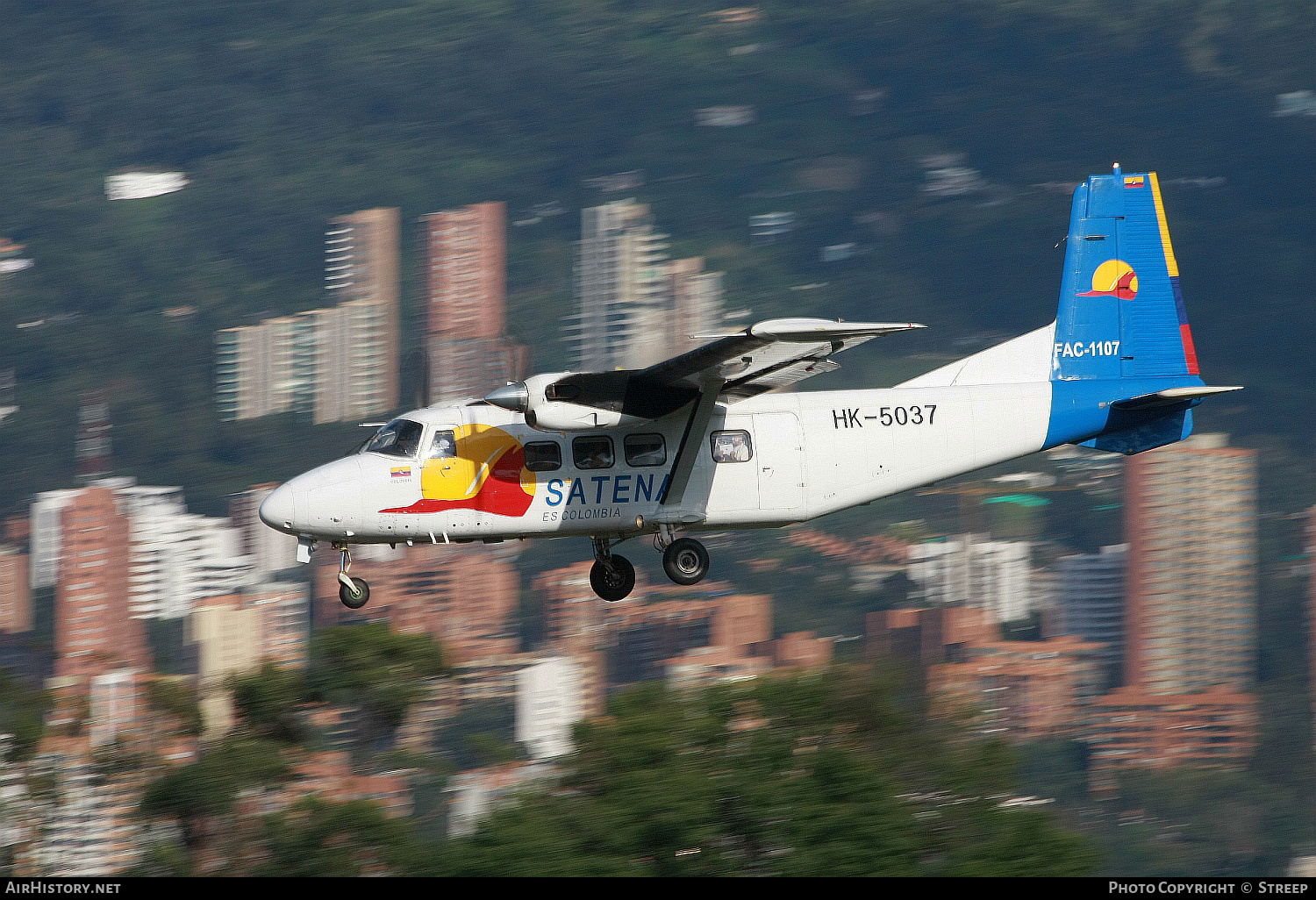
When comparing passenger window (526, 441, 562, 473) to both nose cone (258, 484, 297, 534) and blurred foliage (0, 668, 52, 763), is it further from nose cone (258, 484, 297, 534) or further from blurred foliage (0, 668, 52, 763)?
blurred foliage (0, 668, 52, 763)

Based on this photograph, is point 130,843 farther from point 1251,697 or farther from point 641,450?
point 1251,697

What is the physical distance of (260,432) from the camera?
165m

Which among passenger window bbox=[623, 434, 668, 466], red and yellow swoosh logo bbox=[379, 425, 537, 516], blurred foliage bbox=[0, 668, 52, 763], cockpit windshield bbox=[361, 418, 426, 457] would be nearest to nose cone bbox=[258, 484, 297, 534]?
cockpit windshield bbox=[361, 418, 426, 457]

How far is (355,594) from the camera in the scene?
20891mm

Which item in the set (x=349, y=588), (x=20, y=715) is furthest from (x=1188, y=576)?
(x=349, y=588)

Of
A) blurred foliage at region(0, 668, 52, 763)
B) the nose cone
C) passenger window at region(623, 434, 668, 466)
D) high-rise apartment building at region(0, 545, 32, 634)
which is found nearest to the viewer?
the nose cone

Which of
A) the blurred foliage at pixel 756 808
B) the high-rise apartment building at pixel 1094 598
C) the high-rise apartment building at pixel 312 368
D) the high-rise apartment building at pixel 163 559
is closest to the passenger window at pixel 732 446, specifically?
the blurred foliage at pixel 756 808

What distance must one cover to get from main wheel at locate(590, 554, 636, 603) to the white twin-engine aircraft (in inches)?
1.2

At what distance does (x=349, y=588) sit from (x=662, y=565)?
181 inches

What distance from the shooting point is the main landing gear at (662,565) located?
21.1 meters

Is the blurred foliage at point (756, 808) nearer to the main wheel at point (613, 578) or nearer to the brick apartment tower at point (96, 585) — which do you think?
the main wheel at point (613, 578)

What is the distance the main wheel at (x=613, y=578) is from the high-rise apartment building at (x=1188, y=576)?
115 m

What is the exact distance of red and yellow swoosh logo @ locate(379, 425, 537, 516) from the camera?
2047 cm
